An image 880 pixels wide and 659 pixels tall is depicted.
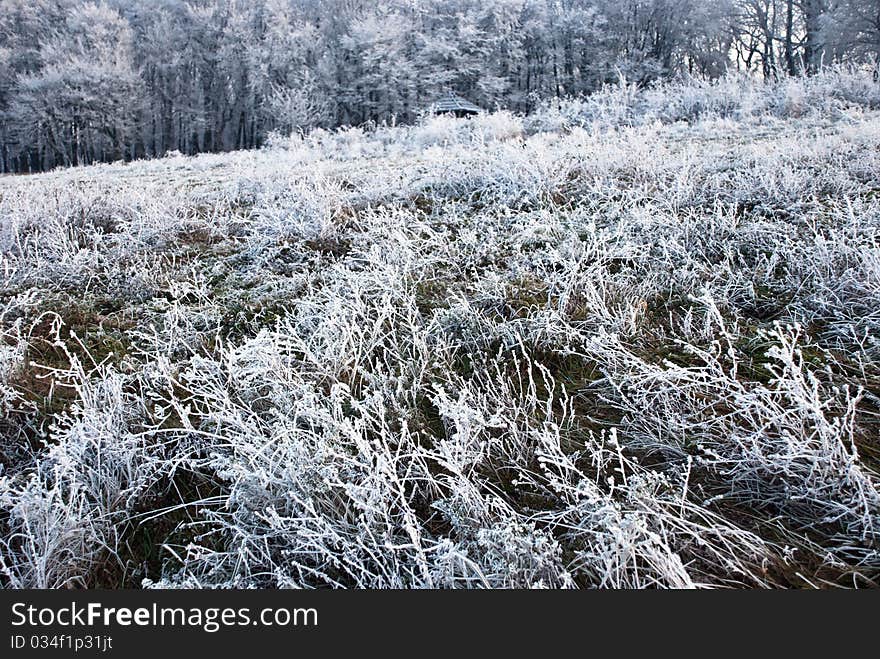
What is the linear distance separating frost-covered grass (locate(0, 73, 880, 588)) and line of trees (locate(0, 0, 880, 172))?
28.4 metres

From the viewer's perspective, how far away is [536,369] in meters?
2.60

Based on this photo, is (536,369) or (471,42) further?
(471,42)

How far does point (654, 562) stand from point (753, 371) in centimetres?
132

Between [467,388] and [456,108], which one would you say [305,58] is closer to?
[456,108]

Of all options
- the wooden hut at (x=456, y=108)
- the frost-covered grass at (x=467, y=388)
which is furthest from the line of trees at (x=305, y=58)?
the frost-covered grass at (x=467, y=388)

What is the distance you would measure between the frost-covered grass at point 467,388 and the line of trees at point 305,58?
28.4 m

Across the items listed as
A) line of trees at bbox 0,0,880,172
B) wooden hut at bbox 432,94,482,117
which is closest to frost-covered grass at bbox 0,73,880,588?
wooden hut at bbox 432,94,482,117

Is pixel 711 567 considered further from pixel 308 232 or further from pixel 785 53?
pixel 785 53

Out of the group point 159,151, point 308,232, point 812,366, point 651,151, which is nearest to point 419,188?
point 308,232

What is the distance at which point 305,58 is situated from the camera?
116ft

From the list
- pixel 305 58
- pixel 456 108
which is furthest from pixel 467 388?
pixel 305 58

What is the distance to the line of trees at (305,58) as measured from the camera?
3241 cm

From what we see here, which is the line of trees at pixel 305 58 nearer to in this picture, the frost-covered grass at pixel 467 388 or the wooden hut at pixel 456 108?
the wooden hut at pixel 456 108

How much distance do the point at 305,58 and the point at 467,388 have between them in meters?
39.1
